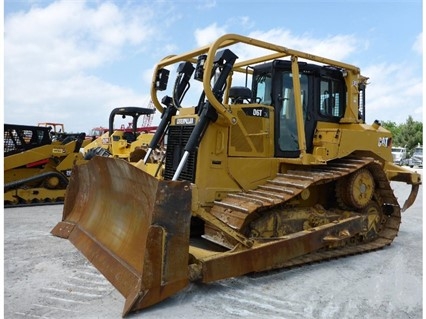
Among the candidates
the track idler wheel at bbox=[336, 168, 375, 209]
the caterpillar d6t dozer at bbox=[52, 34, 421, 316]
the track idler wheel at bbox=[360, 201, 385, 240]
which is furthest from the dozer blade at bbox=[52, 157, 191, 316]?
the track idler wheel at bbox=[360, 201, 385, 240]

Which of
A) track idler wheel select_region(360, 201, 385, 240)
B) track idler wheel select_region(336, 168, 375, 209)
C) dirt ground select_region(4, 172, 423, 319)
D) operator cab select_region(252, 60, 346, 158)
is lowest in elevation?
dirt ground select_region(4, 172, 423, 319)

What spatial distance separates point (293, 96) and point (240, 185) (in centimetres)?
147

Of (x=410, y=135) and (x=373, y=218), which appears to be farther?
(x=410, y=135)

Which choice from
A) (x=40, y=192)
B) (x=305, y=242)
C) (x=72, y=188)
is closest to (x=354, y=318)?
(x=305, y=242)

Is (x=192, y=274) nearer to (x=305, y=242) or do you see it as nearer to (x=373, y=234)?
(x=305, y=242)

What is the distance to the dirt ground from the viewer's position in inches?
139

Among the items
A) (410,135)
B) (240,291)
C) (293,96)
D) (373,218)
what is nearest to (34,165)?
(293,96)

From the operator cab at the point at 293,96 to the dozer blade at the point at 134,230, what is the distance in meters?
2.24

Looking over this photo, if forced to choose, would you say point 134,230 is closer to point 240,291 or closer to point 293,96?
point 240,291

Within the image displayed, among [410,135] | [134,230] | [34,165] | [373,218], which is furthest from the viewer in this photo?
[410,135]

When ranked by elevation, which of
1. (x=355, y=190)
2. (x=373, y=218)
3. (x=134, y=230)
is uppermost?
(x=355, y=190)

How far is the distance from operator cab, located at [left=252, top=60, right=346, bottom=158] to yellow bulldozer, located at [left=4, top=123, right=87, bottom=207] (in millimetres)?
5972

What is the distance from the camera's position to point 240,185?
5.22m

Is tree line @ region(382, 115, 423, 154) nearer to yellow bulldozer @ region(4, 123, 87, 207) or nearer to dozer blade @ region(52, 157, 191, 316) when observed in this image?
yellow bulldozer @ region(4, 123, 87, 207)
